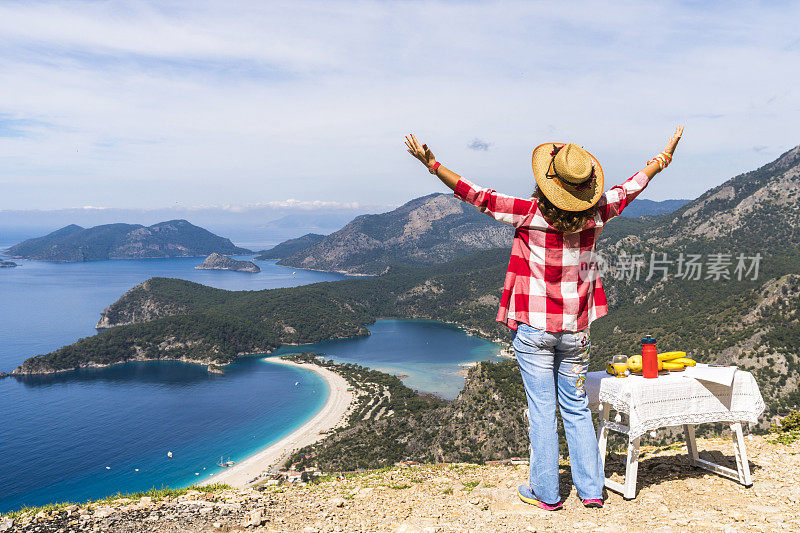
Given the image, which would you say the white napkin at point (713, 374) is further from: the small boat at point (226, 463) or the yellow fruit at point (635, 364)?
the small boat at point (226, 463)

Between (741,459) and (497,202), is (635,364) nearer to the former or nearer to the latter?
(741,459)

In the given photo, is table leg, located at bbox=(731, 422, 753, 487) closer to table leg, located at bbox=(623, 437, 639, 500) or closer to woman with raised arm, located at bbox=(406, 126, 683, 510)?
table leg, located at bbox=(623, 437, 639, 500)

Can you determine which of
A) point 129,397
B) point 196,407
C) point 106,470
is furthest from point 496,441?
point 129,397

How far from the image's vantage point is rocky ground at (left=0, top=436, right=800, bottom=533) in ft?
16.8

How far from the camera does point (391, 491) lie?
6.97 m

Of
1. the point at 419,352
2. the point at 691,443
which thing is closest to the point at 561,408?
the point at 691,443

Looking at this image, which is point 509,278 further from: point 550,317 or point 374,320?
point 374,320

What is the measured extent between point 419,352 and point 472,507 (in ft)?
385

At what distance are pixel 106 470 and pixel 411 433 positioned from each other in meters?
42.3

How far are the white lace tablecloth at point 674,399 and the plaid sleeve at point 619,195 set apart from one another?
85.4 inches

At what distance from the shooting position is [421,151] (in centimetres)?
542

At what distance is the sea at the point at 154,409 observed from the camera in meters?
57.9

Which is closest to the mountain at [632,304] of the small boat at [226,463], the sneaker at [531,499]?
the sneaker at [531,499]

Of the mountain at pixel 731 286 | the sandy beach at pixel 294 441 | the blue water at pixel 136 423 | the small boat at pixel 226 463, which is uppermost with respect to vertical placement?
the mountain at pixel 731 286
